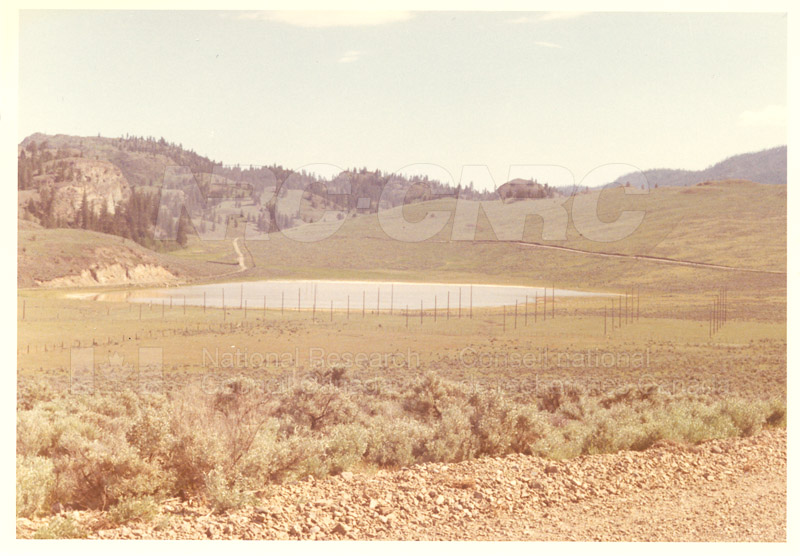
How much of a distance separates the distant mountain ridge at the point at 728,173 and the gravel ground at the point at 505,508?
3.59 m

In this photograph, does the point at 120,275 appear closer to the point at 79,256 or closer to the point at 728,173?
the point at 79,256

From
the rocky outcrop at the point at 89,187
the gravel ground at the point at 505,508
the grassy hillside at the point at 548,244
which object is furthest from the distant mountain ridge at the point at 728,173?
the rocky outcrop at the point at 89,187

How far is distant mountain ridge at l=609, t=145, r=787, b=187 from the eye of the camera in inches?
319

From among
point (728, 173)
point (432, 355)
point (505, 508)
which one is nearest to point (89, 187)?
point (432, 355)

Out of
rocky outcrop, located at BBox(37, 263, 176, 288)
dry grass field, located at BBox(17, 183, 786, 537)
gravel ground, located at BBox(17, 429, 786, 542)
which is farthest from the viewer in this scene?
rocky outcrop, located at BBox(37, 263, 176, 288)

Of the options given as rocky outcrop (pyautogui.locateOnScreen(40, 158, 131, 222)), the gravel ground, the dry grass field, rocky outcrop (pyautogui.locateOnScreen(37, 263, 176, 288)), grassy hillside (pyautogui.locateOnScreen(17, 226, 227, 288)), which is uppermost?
rocky outcrop (pyautogui.locateOnScreen(40, 158, 131, 222))

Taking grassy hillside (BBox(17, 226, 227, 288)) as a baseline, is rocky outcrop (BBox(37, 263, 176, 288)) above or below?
below

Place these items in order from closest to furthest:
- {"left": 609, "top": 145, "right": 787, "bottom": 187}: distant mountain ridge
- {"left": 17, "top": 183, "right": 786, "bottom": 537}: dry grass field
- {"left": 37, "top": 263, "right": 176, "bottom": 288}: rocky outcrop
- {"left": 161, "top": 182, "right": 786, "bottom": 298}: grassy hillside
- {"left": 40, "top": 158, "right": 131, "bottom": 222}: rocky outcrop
A: {"left": 17, "top": 183, "right": 786, "bottom": 537}: dry grass field, {"left": 609, "top": 145, "right": 787, "bottom": 187}: distant mountain ridge, {"left": 40, "top": 158, "right": 131, "bottom": 222}: rocky outcrop, {"left": 161, "top": 182, "right": 786, "bottom": 298}: grassy hillside, {"left": 37, "top": 263, "right": 176, "bottom": 288}: rocky outcrop

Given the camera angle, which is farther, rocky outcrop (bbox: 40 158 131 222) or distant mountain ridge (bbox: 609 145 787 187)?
rocky outcrop (bbox: 40 158 131 222)

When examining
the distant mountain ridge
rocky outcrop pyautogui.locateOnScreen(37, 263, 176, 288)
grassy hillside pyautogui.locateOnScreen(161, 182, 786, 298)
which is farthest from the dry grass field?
the distant mountain ridge

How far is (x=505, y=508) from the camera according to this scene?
19.8 ft

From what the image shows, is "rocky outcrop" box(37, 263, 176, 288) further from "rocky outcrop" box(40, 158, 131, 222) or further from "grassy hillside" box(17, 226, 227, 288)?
"rocky outcrop" box(40, 158, 131, 222)

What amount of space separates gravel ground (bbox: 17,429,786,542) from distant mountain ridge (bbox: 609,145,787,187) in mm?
3592
